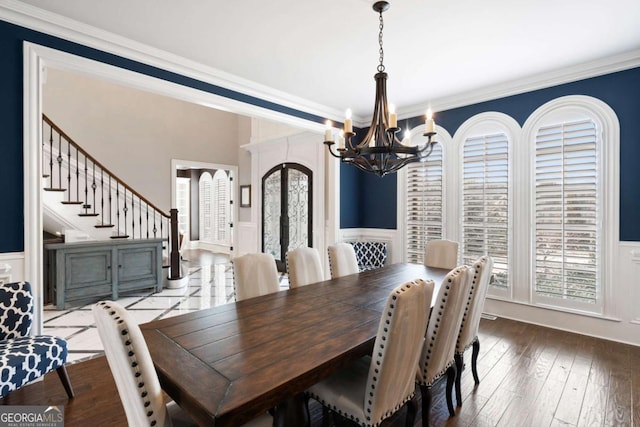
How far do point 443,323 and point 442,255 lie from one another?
1.87m

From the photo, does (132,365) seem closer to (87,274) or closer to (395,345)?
(395,345)

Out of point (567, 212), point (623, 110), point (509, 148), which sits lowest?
point (567, 212)

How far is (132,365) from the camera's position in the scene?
1.11m

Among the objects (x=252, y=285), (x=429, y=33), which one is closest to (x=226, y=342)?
(x=252, y=285)

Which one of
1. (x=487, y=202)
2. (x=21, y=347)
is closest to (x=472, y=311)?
(x=487, y=202)

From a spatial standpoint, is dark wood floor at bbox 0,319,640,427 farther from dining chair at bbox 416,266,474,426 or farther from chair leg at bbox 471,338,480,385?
dining chair at bbox 416,266,474,426

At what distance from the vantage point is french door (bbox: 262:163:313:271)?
6.21 metres

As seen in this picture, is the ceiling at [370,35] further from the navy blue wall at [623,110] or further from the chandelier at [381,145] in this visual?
the chandelier at [381,145]

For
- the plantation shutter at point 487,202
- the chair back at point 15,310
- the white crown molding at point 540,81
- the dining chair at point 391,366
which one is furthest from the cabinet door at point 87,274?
the plantation shutter at point 487,202

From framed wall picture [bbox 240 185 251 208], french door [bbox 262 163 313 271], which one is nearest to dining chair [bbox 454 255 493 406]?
french door [bbox 262 163 313 271]

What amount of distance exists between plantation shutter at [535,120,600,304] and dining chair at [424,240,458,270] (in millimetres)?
1123

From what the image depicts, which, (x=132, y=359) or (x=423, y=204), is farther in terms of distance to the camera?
(x=423, y=204)

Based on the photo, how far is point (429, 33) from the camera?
9.12ft

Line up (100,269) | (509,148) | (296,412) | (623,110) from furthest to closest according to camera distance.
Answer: (100,269), (509,148), (623,110), (296,412)
